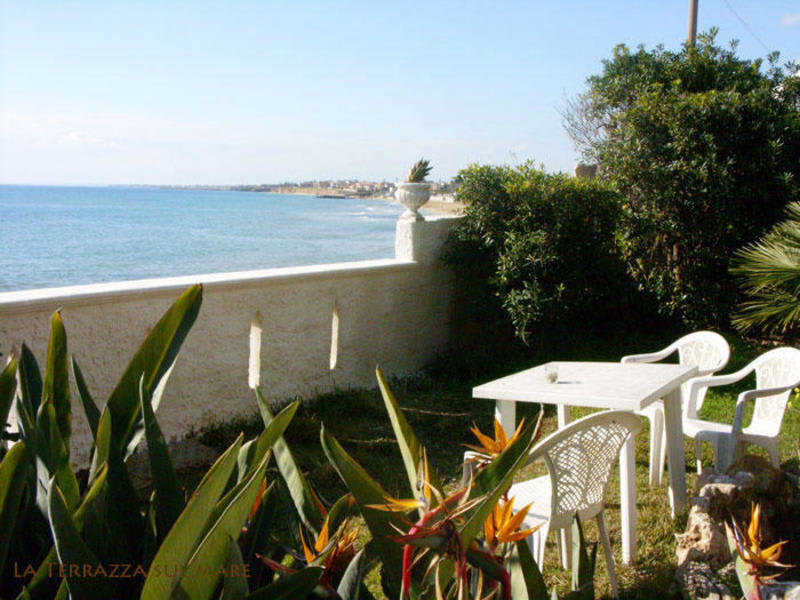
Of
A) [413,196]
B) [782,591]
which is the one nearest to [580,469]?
[782,591]

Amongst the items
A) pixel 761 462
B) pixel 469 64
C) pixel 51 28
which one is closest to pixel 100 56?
pixel 51 28

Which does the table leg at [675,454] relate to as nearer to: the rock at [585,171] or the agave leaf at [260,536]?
the agave leaf at [260,536]

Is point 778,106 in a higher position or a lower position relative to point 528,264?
higher

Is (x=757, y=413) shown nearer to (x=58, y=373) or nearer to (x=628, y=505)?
(x=628, y=505)

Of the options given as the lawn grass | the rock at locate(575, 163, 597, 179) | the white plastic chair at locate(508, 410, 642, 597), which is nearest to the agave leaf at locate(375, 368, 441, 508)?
the white plastic chair at locate(508, 410, 642, 597)

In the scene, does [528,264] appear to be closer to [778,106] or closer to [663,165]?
[663,165]

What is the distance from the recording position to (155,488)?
1.13m

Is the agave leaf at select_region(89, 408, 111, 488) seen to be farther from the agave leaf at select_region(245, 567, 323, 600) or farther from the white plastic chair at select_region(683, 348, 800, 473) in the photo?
the white plastic chair at select_region(683, 348, 800, 473)

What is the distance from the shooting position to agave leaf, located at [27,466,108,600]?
3.34ft

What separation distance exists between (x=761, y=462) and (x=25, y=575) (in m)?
3.91

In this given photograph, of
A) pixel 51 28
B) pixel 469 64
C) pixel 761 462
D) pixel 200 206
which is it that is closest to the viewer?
pixel 761 462

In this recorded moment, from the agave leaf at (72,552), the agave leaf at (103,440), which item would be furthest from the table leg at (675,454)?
the agave leaf at (72,552)

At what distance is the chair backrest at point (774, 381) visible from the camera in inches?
188

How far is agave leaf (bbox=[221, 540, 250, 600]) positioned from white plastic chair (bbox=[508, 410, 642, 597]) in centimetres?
234
